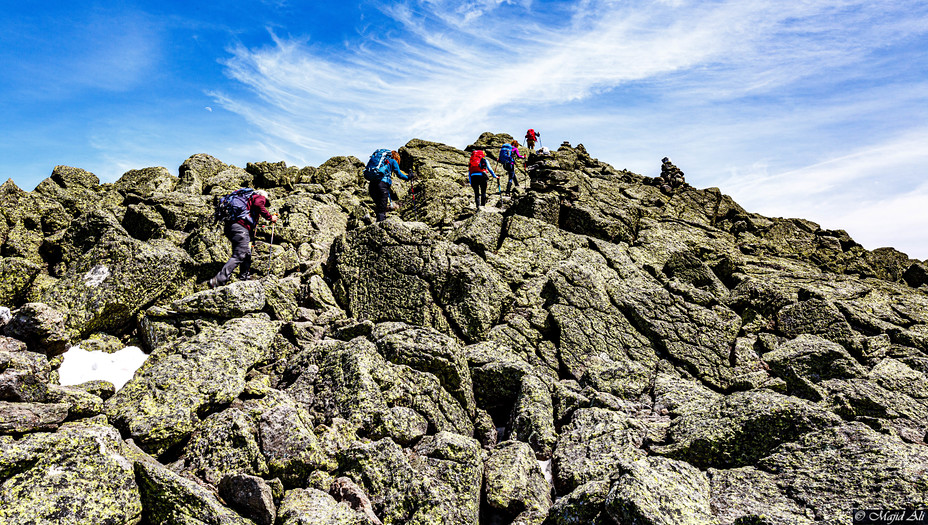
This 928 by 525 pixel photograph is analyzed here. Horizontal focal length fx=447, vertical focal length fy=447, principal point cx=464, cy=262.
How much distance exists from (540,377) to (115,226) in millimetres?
18244

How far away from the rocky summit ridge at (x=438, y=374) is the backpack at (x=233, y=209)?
4.55 ft

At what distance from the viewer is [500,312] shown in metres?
20.9

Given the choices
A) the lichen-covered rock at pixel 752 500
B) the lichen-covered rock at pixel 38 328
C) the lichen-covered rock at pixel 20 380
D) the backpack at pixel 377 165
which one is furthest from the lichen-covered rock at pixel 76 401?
the backpack at pixel 377 165

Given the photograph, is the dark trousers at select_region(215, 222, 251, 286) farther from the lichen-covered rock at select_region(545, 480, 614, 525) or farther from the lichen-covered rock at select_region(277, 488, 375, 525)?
the lichen-covered rock at select_region(545, 480, 614, 525)

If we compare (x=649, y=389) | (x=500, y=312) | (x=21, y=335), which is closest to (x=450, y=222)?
(x=500, y=312)

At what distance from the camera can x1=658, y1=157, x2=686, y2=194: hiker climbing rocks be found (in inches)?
1757

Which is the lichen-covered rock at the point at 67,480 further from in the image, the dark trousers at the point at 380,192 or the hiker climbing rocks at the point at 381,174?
the dark trousers at the point at 380,192

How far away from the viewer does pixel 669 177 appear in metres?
47.7

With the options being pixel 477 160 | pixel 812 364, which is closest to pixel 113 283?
pixel 477 160

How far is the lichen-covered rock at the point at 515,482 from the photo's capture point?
1238cm

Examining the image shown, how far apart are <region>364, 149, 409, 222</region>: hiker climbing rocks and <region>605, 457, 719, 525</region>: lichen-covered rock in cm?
1871

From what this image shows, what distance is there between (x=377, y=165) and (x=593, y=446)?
62.2 ft


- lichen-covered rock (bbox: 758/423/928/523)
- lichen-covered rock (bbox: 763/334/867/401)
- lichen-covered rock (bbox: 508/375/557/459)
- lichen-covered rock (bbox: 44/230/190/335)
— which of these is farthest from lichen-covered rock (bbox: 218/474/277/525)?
lichen-covered rock (bbox: 763/334/867/401)

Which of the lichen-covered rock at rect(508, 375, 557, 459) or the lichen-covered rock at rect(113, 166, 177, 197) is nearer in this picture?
the lichen-covered rock at rect(508, 375, 557, 459)
